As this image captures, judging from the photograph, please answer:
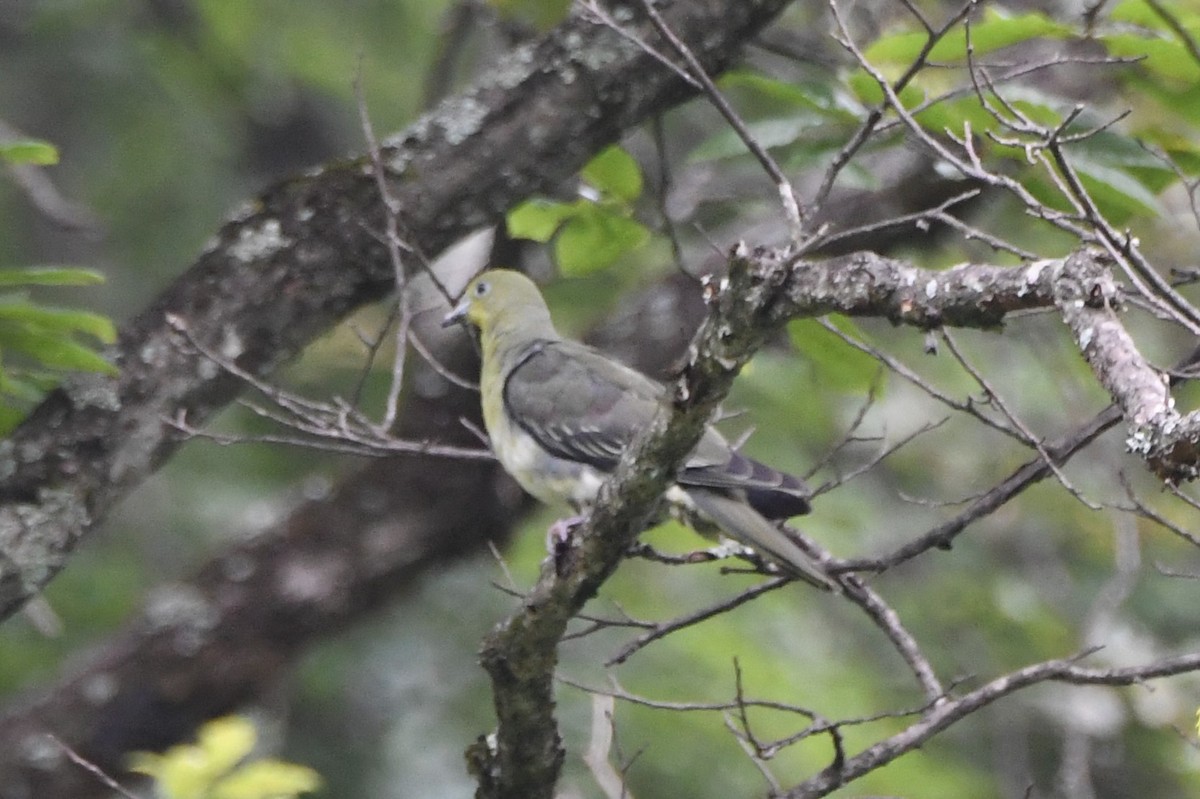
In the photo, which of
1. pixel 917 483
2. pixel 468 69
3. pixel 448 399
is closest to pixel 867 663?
pixel 917 483

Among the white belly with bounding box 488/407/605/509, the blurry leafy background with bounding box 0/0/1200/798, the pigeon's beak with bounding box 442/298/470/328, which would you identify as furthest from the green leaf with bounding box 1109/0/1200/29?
the pigeon's beak with bounding box 442/298/470/328

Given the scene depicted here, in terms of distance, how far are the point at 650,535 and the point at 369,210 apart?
1.98 meters

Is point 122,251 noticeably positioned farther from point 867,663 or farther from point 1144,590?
Answer: point 1144,590

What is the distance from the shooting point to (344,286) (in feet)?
14.3

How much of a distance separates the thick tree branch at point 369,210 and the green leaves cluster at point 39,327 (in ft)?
0.76

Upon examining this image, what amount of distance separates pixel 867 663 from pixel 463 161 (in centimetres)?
453

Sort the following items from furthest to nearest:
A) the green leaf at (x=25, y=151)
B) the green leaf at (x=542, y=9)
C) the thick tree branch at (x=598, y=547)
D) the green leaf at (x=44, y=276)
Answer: the green leaf at (x=542, y=9) → the green leaf at (x=44, y=276) → the green leaf at (x=25, y=151) → the thick tree branch at (x=598, y=547)

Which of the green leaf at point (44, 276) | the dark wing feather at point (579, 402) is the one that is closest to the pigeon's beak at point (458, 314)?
the dark wing feather at point (579, 402)

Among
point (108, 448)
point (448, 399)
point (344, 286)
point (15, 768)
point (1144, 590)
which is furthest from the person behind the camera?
point (1144, 590)

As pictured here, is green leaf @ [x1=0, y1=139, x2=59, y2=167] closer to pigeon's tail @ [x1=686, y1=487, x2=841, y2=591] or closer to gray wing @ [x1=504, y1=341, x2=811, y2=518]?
gray wing @ [x1=504, y1=341, x2=811, y2=518]

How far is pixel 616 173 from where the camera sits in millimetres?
4371

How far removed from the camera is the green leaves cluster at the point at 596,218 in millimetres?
4379

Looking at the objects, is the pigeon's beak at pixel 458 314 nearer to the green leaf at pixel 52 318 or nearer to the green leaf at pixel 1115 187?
the green leaf at pixel 52 318

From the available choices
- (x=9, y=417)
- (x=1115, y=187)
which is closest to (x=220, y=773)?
(x=9, y=417)
